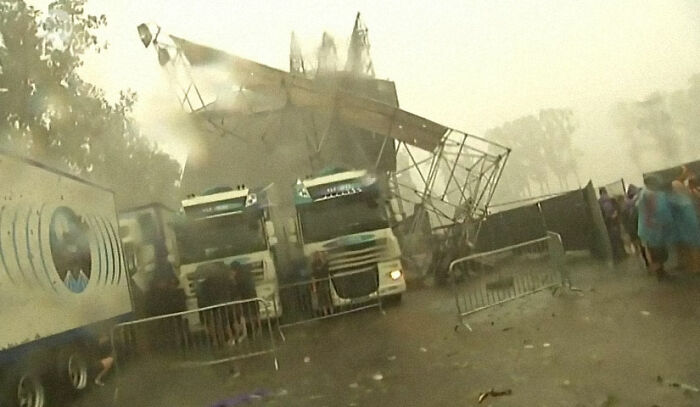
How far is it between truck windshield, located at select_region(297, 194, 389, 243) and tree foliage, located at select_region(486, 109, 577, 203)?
3.10 metres

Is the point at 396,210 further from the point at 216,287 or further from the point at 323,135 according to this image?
the point at 216,287

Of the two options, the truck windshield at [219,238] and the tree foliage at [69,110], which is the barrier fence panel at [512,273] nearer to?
the truck windshield at [219,238]

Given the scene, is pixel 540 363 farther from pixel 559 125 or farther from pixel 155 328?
pixel 559 125

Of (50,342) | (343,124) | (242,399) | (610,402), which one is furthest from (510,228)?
(610,402)

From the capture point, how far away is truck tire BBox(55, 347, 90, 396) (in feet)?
17.8

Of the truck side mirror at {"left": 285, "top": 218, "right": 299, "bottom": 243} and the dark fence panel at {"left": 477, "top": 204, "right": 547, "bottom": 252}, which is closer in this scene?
the truck side mirror at {"left": 285, "top": 218, "right": 299, "bottom": 243}

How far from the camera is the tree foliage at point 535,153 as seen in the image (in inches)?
439

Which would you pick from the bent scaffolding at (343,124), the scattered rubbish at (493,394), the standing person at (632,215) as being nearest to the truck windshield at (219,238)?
the bent scaffolding at (343,124)

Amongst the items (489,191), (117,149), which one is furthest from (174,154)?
(489,191)

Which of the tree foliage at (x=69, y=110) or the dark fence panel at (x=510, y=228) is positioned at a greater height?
the tree foliage at (x=69, y=110)

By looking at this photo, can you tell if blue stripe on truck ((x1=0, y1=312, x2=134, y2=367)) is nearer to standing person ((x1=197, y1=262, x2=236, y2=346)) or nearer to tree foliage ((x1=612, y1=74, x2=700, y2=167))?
standing person ((x1=197, y1=262, x2=236, y2=346))

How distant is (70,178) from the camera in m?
6.28

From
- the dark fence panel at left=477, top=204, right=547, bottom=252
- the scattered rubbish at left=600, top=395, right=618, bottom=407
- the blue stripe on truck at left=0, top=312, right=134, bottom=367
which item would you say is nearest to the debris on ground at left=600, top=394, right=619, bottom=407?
the scattered rubbish at left=600, top=395, right=618, bottom=407

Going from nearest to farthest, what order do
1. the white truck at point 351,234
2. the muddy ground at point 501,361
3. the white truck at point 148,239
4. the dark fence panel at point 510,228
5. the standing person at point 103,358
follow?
the muddy ground at point 501,361 → the standing person at point 103,358 → the white truck at point 148,239 → the white truck at point 351,234 → the dark fence panel at point 510,228
